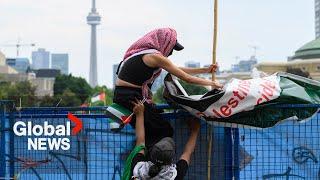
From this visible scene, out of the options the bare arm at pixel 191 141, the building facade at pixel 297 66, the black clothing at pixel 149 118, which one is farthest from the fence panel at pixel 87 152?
the building facade at pixel 297 66

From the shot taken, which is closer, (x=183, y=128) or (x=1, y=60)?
(x=183, y=128)

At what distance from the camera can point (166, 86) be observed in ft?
19.1

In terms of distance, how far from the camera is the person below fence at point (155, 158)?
525cm

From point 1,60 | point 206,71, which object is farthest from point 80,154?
point 1,60

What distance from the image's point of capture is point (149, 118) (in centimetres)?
572

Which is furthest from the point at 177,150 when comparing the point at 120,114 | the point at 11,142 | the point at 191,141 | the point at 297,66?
the point at 297,66

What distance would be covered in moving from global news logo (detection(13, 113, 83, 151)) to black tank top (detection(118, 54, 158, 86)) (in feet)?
2.57

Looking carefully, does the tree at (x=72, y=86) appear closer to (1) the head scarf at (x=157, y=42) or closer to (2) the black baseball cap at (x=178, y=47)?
(2) the black baseball cap at (x=178, y=47)

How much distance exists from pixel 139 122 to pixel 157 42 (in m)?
0.70

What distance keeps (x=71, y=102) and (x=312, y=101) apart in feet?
253

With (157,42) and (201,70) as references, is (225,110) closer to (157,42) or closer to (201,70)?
(201,70)

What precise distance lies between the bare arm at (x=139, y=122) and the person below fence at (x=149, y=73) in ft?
0.17

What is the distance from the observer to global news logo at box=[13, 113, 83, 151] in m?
6.12

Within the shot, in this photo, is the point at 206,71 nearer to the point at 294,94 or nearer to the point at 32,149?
the point at 294,94
